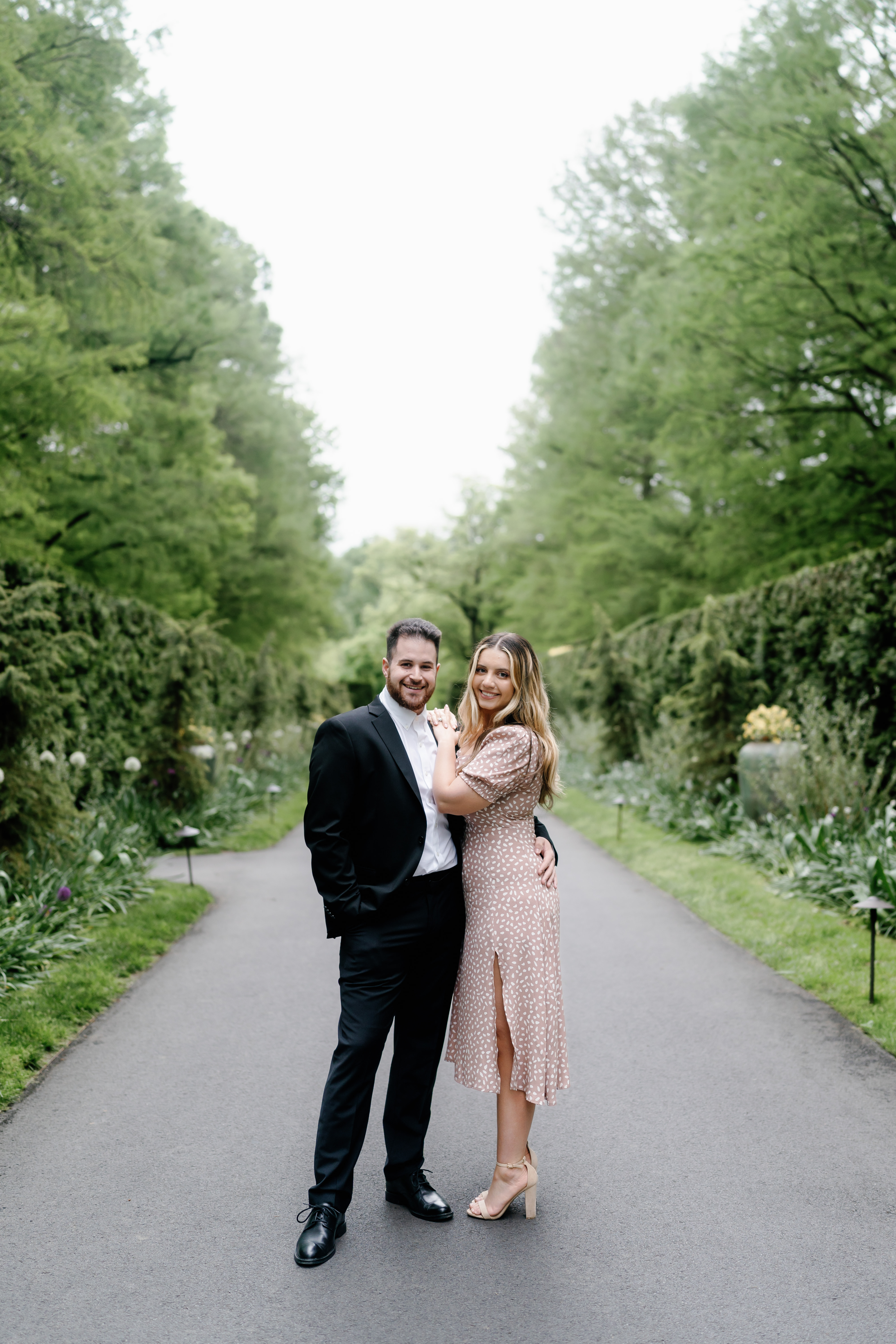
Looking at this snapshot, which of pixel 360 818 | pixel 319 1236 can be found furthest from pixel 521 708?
pixel 319 1236

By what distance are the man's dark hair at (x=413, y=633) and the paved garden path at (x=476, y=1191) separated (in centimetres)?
194

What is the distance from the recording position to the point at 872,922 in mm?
5625

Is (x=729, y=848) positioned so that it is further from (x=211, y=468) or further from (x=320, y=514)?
(x=320, y=514)

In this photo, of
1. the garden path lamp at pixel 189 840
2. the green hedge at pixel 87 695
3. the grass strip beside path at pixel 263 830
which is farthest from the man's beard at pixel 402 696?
the grass strip beside path at pixel 263 830

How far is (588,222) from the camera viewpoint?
2717cm

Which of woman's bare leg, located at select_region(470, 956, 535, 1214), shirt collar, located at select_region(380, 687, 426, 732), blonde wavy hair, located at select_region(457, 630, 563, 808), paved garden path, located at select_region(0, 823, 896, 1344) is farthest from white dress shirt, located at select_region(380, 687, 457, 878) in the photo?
paved garden path, located at select_region(0, 823, 896, 1344)

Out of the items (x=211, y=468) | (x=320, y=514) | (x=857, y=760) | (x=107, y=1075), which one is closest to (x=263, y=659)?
(x=211, y=468)

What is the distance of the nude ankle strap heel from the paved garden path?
5cm

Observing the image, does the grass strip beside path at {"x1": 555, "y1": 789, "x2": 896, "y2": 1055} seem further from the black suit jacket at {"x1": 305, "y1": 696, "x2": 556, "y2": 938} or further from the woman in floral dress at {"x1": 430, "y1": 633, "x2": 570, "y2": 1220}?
the black suit jacket at {"x1": 305, "y1": 696, "x2": 556, "y2": 938}

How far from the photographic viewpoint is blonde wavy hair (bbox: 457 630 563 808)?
357 cm

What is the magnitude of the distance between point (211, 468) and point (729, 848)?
45.3ft

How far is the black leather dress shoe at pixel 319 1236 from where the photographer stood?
3111 mm

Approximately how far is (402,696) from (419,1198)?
1708 mm

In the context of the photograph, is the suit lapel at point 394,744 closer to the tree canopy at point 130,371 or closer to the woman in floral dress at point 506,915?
the woman in floral dress at point 506,915
